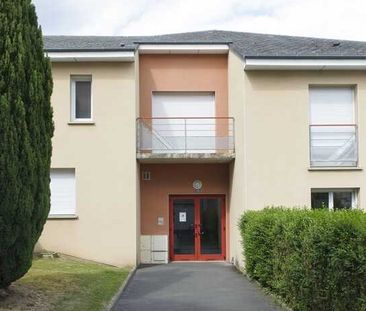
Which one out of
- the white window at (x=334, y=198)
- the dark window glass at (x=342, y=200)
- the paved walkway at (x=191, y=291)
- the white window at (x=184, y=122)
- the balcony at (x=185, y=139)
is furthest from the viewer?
the white window at (x=184, y=122)

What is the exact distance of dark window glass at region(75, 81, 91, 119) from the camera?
1945 cm

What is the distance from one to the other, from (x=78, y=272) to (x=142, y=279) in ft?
6.14

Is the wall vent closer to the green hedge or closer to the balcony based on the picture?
the balcony

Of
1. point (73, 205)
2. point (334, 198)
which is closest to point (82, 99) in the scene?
point (73, 205)

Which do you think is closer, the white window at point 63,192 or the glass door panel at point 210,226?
the white window at point 63,192

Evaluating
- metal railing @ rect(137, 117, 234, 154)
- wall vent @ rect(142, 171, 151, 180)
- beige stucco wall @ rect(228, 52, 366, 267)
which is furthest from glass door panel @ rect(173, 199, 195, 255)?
beige stucco wall @ rect(228, 52, 366, 267)

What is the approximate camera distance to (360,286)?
9500 millimetres

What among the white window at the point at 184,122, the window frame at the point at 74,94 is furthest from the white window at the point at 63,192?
the white window at the point at 184,122

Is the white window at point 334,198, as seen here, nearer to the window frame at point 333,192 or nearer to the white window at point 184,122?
the window frame at point 333,192

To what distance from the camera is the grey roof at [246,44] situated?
59.1ft

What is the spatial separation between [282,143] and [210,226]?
492 centimetres

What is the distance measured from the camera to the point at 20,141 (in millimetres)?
9836

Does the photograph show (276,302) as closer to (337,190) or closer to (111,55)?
(337,190)

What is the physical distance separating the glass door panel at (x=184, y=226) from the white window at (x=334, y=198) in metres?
4.72
